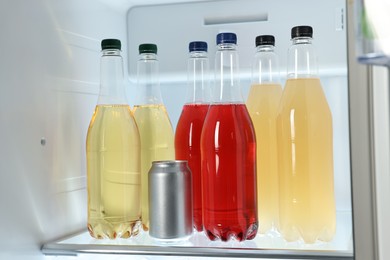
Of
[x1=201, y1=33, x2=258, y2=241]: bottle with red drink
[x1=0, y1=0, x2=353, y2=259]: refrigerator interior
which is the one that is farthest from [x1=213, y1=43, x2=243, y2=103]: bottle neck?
[x1=0, y1=0, x2=353, y2=259]: refrigerator interior

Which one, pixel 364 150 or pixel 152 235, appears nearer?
pixel 364 150

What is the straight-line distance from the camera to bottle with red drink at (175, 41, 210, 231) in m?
0.98

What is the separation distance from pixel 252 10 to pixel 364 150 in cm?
57

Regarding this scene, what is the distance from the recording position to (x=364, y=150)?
76 cm

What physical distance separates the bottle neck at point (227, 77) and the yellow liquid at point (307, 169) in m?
0.10

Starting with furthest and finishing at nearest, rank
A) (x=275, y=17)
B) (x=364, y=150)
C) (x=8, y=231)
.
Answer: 1. (x=275, y=17)
2. (x=8, y=231)
3. (x=364, y=150)

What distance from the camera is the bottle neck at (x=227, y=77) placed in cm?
93

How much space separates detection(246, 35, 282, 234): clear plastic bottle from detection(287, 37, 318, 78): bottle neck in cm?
6

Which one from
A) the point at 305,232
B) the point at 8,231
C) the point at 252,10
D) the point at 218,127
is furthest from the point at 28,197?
the point at 252,10

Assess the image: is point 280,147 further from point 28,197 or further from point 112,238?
point 28,197

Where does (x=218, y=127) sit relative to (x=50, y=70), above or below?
below

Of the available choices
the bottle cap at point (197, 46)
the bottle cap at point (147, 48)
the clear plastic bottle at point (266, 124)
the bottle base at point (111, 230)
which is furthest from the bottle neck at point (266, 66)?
the bottle base at point (111, 230)

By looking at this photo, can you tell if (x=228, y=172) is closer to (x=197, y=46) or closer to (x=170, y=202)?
(x=170, y=202)

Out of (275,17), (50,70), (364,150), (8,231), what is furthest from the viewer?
(275,17)
